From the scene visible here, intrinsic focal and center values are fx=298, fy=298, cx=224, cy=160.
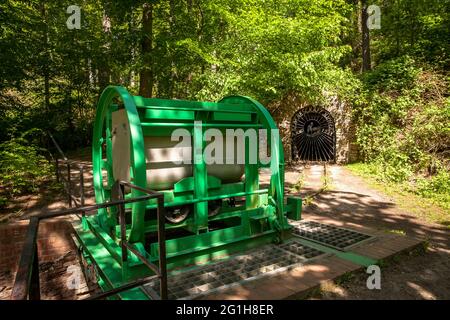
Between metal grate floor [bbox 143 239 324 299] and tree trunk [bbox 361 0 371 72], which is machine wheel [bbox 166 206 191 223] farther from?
tree trunk [bbox 361 0 371 72]

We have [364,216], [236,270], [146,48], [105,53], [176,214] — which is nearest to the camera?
[236,270]

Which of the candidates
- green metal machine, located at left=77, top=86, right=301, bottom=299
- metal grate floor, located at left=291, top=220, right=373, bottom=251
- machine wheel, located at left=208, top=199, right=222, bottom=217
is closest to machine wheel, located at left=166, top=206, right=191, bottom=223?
green metal machine, located at left=77, top=86, right=301, bottom=299

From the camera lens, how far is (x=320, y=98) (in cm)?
1154

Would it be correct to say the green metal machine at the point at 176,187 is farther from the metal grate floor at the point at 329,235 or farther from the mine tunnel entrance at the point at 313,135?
the mine tunnel entrance at the point at 313,135

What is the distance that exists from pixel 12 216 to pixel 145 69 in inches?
264

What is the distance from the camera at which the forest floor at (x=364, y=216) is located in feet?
11.0

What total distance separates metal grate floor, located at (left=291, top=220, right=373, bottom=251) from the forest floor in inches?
22.5

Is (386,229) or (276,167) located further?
(386,229)

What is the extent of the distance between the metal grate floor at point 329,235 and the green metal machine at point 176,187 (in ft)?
1.28

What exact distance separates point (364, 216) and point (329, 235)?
1966 millimetres

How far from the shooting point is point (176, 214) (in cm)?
421

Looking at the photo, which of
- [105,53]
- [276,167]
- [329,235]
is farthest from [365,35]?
[276,167]

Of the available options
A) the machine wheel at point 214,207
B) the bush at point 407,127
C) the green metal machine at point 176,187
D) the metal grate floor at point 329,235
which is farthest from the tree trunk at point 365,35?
the machine wheel at point 214,207

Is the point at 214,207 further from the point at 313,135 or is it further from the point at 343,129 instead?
the point at 313,135
